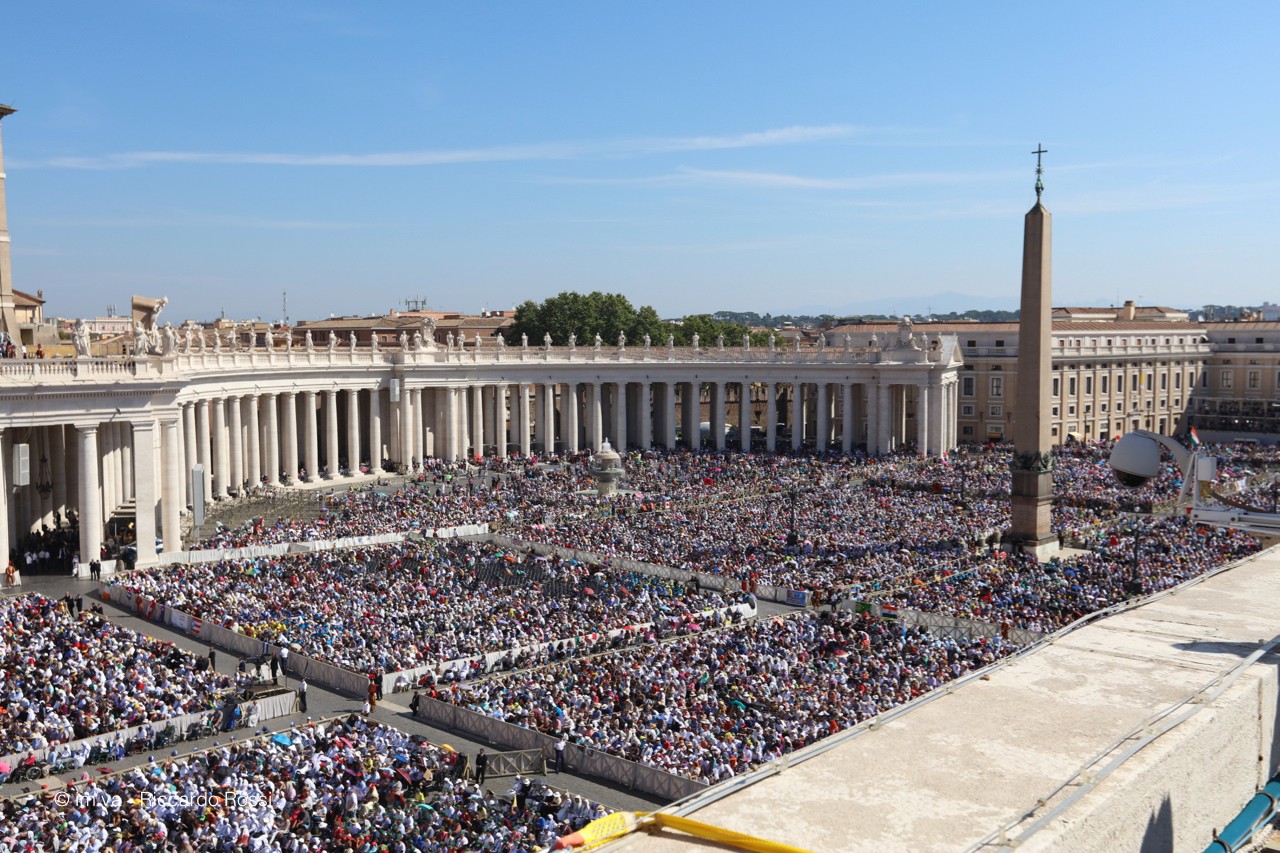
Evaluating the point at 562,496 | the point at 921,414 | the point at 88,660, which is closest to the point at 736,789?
the point at 88,660

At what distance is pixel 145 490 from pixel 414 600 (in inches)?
484

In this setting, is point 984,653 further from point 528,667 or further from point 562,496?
point 562,496

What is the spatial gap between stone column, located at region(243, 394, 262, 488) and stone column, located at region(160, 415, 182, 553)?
1529 cm

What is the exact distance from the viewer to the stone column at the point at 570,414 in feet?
251

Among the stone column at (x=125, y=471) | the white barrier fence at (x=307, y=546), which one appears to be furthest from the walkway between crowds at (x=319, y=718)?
the stone column at (x=125, y=471)

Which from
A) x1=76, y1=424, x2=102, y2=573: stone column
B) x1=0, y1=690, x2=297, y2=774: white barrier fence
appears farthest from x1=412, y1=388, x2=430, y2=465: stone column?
x1=0, y1=690, x2=297, y2=774: white barrier fence

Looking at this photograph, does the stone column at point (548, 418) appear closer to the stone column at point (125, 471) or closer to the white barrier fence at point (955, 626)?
the stone column at point (125, 471)

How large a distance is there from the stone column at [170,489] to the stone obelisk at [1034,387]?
30049 mm

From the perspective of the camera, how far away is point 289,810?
63.0ft

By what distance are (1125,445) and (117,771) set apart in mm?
20695

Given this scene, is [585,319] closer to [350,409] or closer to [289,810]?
[350,409]

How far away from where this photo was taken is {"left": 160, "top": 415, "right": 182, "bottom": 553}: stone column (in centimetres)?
4231

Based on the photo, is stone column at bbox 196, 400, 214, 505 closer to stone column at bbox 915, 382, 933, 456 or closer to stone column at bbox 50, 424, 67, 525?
stone column at bbox 50, 424, 67, 525

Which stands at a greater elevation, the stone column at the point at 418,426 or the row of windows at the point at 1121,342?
the row of windows at the point at 1121,342
